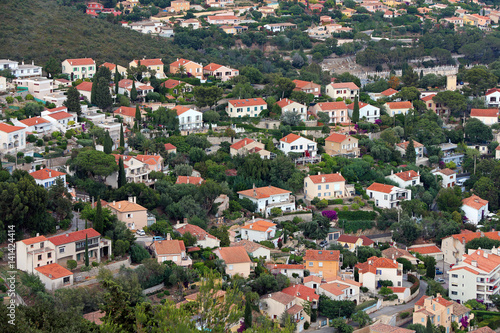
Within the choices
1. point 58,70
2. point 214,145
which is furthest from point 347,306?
point 58,70

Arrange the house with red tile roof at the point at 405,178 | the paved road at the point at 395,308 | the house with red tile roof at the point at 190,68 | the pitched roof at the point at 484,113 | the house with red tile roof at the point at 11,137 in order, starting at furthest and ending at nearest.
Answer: the house with red tile roof at the point at 190,68 < the pitched roof at the point at 484,113 < the house with red tile roof at the point at 405,178 < the house with red tile roof at the point at 11,137 < the paved road at the point at 395,308

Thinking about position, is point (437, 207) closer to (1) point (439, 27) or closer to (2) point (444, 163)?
(2) point (444, 163)

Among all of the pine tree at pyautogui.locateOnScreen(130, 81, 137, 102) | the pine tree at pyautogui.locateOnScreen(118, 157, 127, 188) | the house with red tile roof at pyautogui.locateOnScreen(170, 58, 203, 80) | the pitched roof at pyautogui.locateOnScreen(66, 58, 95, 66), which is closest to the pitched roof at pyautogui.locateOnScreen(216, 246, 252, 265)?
the pine tree at pyautogui.locateOnScreen(118, 157, 127, 188)

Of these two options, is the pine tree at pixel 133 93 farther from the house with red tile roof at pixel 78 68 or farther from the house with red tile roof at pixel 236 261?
the house with red tile roof at pixel 236 261

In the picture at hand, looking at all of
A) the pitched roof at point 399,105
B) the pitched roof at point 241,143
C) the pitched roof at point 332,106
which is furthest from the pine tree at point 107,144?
the pitched roof at point 399,105

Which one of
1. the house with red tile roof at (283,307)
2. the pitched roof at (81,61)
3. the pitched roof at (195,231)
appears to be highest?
the pitched roof at (81,61)

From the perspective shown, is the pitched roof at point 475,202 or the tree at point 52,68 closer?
the pitched roof at point 475,202

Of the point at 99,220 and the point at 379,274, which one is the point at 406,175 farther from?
the point at 99,220
